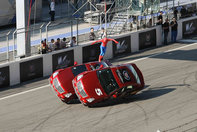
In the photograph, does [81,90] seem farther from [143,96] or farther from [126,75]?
[143,96]

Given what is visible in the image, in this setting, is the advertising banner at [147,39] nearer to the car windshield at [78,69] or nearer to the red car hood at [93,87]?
the car windshield at [78,69]

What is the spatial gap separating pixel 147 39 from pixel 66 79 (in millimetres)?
11436

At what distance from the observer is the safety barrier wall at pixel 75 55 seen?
2069cm

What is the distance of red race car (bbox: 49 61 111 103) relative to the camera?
54.3 ft

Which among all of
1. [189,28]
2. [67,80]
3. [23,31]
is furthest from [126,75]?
[189,28]

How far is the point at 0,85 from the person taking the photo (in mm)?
20078

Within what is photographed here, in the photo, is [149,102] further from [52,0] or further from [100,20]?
[52,0]

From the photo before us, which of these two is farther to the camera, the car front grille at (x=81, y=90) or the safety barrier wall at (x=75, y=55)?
the safety barrier wall at (x=75, y=55)

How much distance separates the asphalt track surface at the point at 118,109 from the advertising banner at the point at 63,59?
57.0 inches

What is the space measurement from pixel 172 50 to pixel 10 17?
11902mm

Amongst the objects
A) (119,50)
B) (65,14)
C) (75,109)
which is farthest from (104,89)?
(65,14)

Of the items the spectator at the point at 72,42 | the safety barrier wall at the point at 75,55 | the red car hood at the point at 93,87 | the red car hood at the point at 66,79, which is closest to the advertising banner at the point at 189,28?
the safety barrier wall at the point at 75,55

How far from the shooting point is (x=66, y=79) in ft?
55.4

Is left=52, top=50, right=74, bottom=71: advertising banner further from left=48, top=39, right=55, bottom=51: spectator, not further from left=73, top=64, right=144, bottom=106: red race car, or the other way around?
left=73, top=64, right=144, bottom=106: red race car
